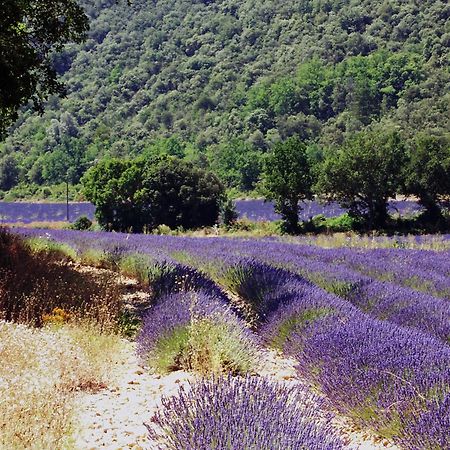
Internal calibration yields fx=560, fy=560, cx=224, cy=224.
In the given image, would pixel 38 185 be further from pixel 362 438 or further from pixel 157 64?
pixel 362 438

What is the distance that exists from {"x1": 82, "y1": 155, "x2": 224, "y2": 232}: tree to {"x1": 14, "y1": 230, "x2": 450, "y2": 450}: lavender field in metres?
26.9

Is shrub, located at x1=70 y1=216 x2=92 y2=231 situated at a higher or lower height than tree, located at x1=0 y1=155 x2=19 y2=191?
lower

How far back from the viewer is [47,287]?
6684 millimetres

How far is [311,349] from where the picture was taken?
417cm

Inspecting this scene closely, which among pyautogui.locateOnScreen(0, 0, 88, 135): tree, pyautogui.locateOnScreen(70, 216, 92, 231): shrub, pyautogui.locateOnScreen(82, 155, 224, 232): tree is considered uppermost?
pyautogui.locateOnScreen(0, 0, 88, 135): tree

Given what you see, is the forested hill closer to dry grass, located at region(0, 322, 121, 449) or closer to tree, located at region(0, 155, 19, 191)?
tree, located at region(0, 155, 19, 191)

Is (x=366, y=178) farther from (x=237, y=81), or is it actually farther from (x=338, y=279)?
(x=237, y=81)

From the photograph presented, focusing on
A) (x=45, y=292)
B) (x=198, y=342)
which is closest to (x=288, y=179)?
(x=45, y=292)

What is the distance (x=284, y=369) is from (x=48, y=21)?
6606 millimetres

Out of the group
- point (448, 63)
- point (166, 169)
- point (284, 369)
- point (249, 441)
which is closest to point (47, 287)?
point (284, 369)

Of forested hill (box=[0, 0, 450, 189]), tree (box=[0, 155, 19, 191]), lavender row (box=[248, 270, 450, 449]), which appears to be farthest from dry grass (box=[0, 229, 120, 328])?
tree (box=[0, 155, 19, 191])

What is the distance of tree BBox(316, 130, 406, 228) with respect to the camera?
108 ft

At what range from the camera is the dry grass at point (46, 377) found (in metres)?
3.02

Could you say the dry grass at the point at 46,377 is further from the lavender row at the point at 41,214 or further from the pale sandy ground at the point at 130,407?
the lavender row at the point at 41,214
